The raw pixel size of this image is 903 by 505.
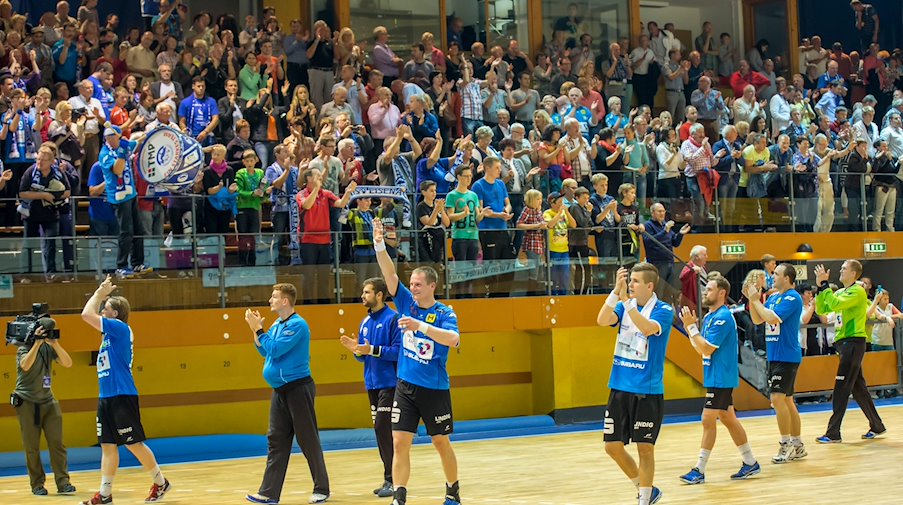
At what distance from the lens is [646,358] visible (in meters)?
9.48

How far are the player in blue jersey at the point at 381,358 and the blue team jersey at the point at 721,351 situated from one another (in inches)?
124

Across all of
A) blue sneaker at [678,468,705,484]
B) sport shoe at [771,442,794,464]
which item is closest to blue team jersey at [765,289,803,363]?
sport shoe at [771,442,794,464]

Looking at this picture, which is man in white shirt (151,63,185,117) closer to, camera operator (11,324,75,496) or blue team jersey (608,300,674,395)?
camera operator (11,324,75,496)

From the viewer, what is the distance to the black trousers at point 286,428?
35.1ft

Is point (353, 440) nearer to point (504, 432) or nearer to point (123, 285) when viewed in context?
point (504, 432)

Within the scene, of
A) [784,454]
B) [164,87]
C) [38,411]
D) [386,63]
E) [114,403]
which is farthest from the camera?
[386,63]

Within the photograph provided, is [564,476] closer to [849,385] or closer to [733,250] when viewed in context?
[849,385]

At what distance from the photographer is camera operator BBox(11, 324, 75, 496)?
12203 mm

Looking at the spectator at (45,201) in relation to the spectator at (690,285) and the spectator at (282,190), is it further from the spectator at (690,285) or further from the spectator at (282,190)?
the spectator at (690,285)

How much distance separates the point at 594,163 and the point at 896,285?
978 centimetres

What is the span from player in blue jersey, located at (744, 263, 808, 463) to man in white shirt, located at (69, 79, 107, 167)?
29.9ft

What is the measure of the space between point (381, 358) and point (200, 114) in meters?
7.59

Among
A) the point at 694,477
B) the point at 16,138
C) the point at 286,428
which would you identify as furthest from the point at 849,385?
the point at 16,138

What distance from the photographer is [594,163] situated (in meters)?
19.5
